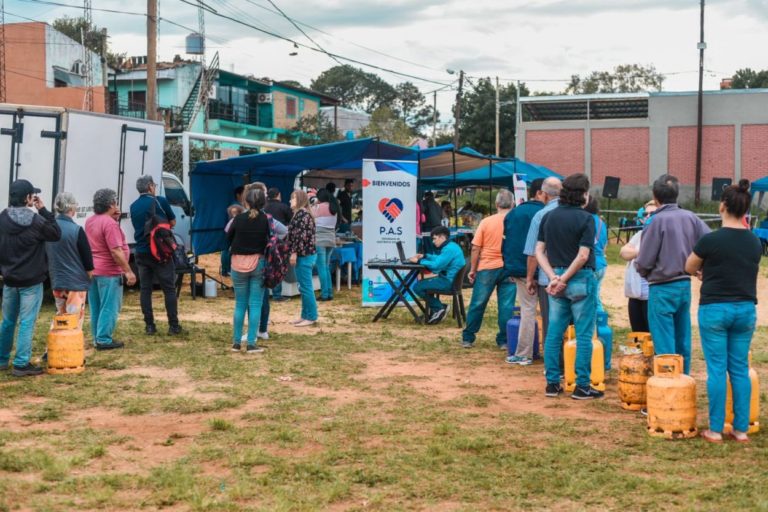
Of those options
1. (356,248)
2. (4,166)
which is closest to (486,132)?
(356,248)

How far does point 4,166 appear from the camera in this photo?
12281 mm

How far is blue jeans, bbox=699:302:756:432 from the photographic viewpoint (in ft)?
19.9

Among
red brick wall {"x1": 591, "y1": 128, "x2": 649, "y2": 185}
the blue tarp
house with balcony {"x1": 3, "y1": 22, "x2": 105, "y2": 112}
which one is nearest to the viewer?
the blue tarp

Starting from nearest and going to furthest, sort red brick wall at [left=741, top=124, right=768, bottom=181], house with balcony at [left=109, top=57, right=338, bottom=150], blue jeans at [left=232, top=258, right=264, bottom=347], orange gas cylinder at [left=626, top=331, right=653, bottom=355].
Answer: orange gas cylinder at [left=626, top=331, right=653, bottom=355]
blue jeans at [left=232, top=258, right=264, bottom=347]
red brick wall at [left=741, top=124, right=768, bottom=181]
house with balcony at [left=109, top=57, right=338, bottom=150]

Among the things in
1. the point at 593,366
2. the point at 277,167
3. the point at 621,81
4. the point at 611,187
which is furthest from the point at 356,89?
the point at 593,366

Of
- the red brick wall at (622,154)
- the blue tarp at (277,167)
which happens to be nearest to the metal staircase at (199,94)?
the red brick wall at (622,154)

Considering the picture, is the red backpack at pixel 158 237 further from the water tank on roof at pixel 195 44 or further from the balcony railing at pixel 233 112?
the balcony railing at pixel 233 112

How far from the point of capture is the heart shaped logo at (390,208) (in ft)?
43.3

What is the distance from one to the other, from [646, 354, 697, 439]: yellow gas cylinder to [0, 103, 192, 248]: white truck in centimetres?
896

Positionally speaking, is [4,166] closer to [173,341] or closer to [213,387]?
[173,341]

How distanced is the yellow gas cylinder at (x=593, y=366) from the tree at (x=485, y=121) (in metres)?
56.7

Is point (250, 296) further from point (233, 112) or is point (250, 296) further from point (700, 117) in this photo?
point (233, 112)

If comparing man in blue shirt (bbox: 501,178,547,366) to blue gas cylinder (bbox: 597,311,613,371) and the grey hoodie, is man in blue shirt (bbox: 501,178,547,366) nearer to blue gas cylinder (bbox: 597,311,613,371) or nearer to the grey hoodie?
blue gas cylinder (bbox: 597,311,613,371)

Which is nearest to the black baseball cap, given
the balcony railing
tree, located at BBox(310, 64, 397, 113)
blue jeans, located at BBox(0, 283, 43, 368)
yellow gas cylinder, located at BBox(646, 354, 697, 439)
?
blue jeans, located at BBox(0, 283, 43, 368)
